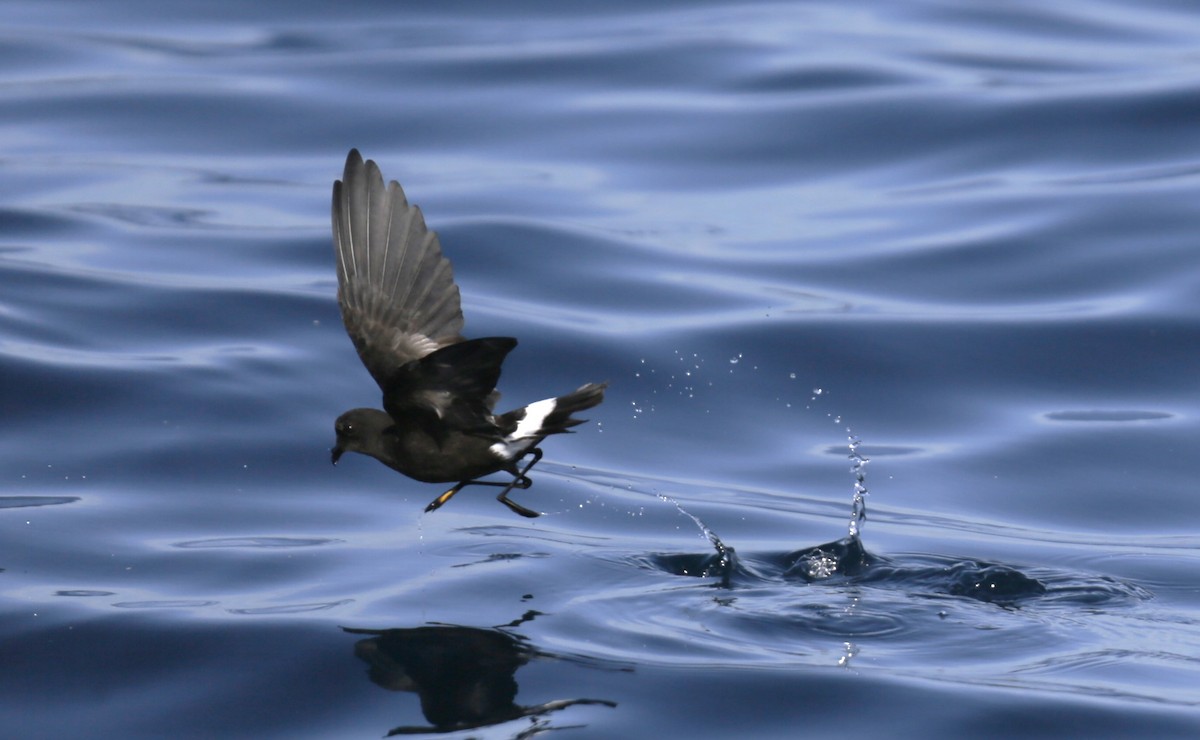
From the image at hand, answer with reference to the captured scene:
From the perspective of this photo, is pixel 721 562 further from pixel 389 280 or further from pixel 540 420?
pixel 389 280

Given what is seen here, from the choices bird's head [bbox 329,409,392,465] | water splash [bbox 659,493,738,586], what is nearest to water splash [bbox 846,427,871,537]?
water splash [bbox 659,493,738,586]

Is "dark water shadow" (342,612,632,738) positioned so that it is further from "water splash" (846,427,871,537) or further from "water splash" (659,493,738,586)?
"water splash" (846,427,871,537)

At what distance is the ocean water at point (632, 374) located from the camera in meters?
4.97

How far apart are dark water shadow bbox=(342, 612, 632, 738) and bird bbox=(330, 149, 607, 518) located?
477 mm

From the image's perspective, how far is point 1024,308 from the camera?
9555mm

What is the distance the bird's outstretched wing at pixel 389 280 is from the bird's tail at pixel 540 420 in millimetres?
376

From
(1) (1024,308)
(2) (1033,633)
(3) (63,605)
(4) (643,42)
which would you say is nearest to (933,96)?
(4) (643,42)

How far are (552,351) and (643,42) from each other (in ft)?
25.1

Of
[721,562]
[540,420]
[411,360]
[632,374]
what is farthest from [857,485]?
[411,360]

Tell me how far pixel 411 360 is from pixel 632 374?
344cm

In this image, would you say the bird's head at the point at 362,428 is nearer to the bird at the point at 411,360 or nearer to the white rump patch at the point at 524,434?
the bird at the point at 411,360

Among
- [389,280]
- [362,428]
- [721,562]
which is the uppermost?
[389,280]

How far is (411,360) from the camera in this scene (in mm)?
5195

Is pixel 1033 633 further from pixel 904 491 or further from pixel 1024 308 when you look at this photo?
pixel 1024 308
